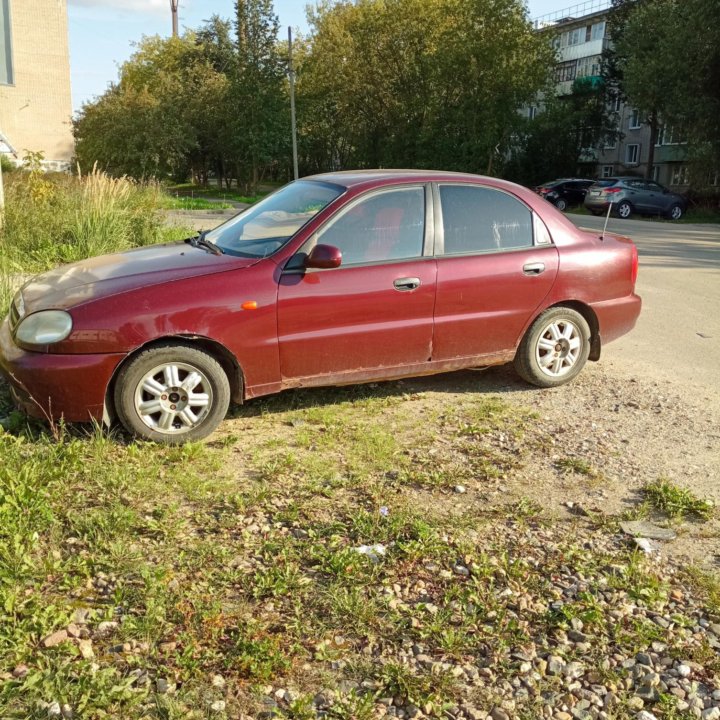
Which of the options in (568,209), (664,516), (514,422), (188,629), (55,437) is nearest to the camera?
(188,629)

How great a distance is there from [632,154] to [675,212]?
75.8 feet

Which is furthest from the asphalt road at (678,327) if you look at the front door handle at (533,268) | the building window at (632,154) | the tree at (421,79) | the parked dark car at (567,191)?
the building window at (632,154)

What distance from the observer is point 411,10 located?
43.3 m

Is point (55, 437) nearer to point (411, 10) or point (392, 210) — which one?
point (392, 210)

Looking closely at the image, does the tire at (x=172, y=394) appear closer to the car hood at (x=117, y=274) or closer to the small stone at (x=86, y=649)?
the car hood at (x=117, y=274)

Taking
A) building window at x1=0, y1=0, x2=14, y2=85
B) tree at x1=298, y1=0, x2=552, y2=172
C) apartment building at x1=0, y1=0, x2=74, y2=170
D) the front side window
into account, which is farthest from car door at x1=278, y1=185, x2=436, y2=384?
apartment building at x1=0, y1=0, x2=74, y2=170

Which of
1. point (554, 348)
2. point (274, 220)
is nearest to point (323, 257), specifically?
point (274, 220)

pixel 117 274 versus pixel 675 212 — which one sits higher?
pixel 675 212

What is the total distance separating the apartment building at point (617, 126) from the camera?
152ft

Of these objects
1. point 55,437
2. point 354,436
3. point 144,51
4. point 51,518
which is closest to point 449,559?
point 354,436

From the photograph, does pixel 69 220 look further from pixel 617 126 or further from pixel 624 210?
pixel 617 126

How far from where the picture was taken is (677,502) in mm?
4242

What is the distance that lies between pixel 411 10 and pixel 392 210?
42.4 metres

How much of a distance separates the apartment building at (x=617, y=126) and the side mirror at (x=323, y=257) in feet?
124
